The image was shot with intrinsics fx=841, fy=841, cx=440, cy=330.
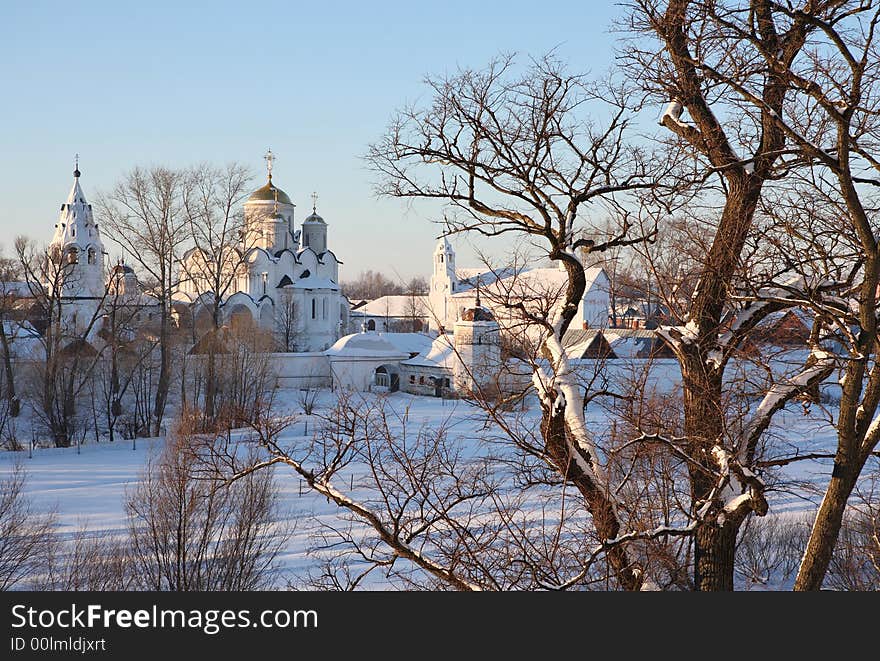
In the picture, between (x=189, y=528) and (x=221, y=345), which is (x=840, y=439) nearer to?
(x=189, y=528)

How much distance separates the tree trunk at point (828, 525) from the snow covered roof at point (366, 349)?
33.1m

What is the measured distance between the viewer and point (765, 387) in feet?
→ 16.5

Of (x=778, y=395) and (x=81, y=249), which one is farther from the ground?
(x=81, y=249)

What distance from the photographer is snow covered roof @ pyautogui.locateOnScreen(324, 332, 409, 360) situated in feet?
123

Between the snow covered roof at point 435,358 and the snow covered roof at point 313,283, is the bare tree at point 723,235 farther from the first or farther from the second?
the snow covered roof at point 313,283

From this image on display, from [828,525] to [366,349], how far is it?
33.6 metres

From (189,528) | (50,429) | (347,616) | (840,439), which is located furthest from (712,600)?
(50,429)

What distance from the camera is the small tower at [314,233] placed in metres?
48.5

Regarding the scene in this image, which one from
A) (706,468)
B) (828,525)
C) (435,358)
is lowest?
(828,525)

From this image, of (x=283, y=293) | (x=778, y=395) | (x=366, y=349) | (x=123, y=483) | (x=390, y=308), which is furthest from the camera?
(x=390, y=308)

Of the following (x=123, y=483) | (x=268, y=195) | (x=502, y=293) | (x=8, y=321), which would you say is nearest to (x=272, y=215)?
(x=268, y=195)

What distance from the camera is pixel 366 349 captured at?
124ft

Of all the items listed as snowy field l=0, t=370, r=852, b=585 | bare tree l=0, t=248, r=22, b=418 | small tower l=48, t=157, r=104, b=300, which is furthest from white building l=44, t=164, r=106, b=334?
snowy field l=0, t=370, r=852, b=585

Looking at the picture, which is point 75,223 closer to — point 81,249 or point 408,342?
point 81,249
